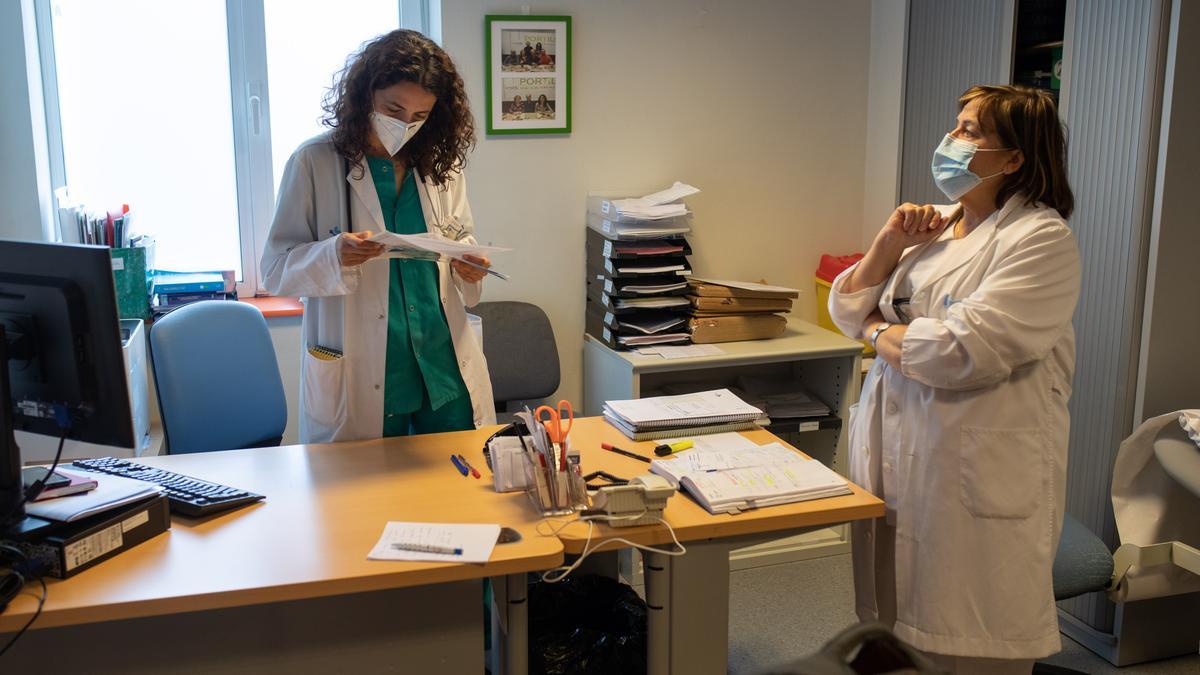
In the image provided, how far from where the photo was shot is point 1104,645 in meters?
2.90

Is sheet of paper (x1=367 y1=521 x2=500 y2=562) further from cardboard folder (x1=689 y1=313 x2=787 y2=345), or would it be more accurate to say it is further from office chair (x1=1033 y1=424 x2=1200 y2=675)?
cardboard folder (x1=689 y1=313 x2=787 y2=345)

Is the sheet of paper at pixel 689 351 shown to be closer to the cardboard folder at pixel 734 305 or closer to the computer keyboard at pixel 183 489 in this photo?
the cardboard folder at pixel 734 305

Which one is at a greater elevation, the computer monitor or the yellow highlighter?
the computer monitor

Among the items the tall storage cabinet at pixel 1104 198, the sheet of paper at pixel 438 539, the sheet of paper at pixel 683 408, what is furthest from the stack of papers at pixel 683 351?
the sheet of paper at pixel 438 539

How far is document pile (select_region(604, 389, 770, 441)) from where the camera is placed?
232cm

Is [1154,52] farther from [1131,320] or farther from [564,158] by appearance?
[564,158]

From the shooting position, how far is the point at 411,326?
232 centimetres

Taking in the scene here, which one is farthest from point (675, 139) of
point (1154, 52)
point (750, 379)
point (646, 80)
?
point (1154, 52)

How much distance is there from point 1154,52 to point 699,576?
1867mm

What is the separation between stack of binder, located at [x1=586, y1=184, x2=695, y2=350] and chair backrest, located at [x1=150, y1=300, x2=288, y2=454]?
1.14 m

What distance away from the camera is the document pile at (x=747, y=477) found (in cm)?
191

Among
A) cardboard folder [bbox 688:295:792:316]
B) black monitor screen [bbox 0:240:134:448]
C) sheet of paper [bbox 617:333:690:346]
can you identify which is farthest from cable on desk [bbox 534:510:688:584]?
cardboard folder [bbox 688:295:792:316]

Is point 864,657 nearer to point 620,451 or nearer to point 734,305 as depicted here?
point 620,451

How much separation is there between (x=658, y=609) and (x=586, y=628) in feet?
Result: 1.75
